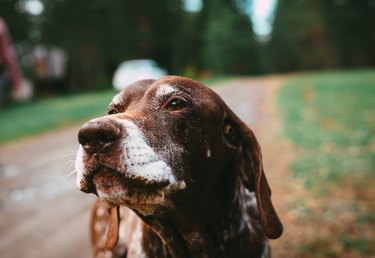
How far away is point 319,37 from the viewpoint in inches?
1693

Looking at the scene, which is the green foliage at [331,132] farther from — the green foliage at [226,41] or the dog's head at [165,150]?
the green foliage at [226,41]

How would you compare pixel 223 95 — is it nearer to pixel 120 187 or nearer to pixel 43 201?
pixel 43 201

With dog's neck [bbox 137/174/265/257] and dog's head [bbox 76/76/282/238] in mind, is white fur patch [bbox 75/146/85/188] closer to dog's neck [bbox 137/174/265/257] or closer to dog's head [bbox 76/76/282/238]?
dog's head [bbox 76/76/282/238]

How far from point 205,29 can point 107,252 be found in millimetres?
41439

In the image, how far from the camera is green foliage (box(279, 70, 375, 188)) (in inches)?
262

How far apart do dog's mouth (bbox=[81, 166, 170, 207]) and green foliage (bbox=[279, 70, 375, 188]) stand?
176 inches

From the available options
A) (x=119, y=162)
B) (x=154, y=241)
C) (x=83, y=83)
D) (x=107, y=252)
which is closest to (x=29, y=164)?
(x=107, y=252)

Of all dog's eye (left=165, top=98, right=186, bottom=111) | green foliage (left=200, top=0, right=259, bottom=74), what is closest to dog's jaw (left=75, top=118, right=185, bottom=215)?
dog's eye (left=165, top=98, right=186, bottom=111)

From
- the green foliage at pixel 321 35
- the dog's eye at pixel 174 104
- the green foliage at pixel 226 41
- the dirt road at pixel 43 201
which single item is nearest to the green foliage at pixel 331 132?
the dirt road at pixel 43 201

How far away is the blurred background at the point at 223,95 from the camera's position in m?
5.14

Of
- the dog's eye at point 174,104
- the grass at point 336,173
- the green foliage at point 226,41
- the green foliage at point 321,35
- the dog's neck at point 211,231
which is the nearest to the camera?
the dog's eye at point 174,104

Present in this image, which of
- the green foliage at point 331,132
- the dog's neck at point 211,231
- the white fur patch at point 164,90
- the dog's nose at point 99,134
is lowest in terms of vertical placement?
the green foliage at point 331,132

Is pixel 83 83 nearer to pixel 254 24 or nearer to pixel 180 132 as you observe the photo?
pixel 254 24

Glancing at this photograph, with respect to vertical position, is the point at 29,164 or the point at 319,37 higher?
the point at 29,164
